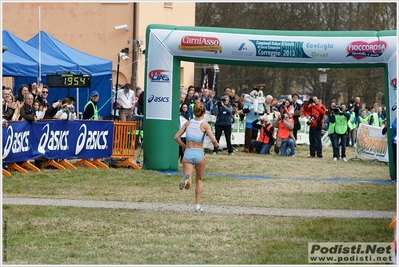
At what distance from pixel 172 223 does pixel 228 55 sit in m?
8.23

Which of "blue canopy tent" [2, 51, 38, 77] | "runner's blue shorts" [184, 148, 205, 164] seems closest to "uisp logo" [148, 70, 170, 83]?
"blue canopy tent" [2, 51, 38, 77]

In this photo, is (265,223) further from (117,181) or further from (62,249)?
(117,181)

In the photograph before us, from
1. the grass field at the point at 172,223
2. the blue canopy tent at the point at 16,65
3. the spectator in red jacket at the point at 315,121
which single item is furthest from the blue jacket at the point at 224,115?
the grass field at the point at 172,223

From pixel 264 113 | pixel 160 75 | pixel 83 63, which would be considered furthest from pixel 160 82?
pixel 264 113

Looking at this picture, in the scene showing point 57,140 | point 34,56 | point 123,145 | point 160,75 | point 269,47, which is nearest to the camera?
point 57,140

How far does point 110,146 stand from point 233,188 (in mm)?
4184

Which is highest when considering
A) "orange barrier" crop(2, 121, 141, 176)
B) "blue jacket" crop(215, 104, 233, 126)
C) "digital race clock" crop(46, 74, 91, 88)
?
"digital race clock" crop(46, 74, 91, 88)

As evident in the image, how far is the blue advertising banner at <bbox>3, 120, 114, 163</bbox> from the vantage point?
17141 mm

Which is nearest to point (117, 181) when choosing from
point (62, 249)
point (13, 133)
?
point (13, 133)

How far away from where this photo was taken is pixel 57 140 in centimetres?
1855

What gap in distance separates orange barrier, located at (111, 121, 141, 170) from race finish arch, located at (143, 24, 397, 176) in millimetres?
293

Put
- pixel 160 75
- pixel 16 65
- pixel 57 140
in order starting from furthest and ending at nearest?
pixel 16 65 → pixel 160 75 → pixel 57 140

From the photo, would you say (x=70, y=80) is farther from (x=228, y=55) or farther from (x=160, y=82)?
(x=228, y=55)

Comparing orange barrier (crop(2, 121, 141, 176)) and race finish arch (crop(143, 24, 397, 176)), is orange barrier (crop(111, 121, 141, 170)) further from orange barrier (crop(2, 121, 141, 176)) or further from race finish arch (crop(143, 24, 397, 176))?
race finish arch (crop(143, 24, 397, 176))
